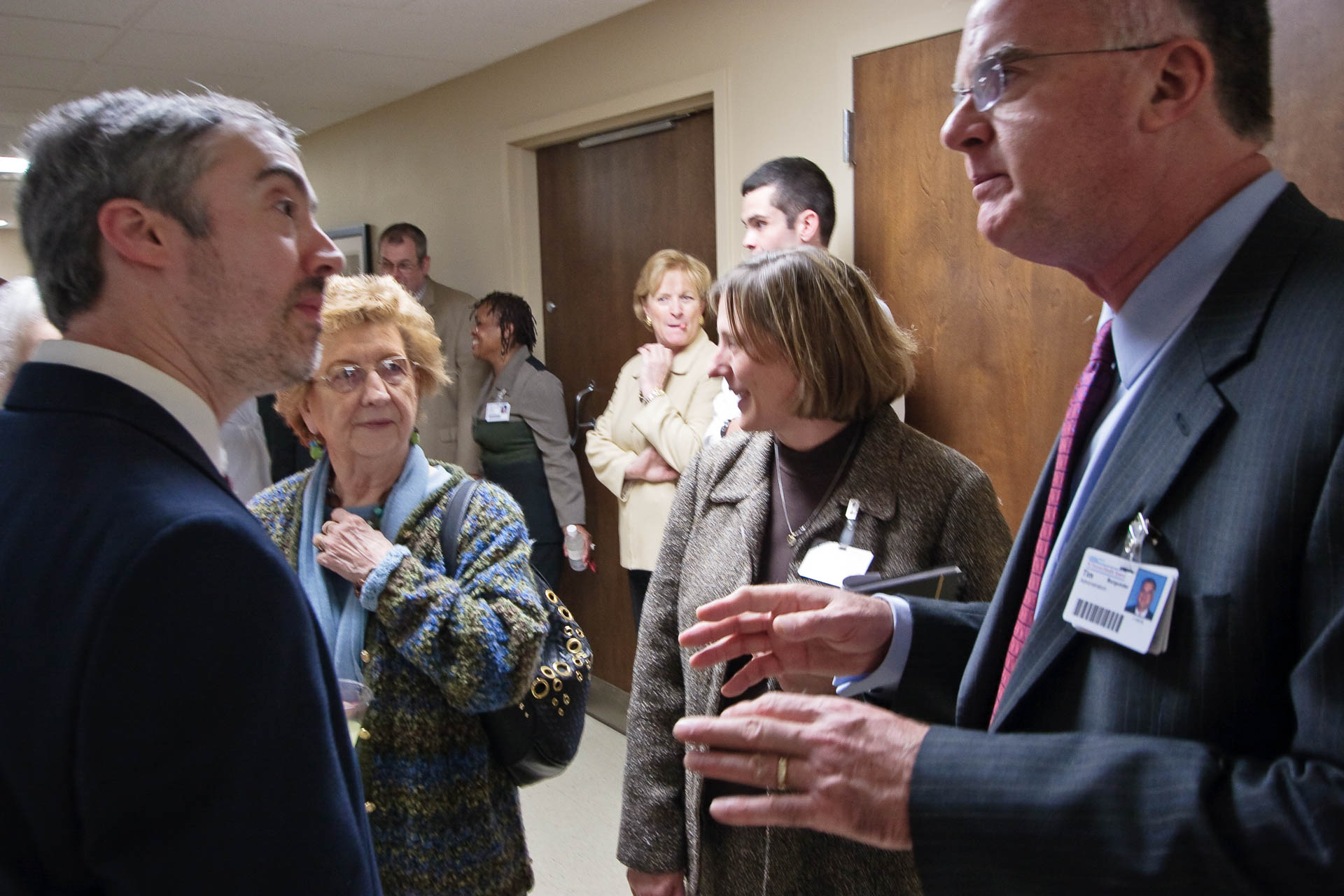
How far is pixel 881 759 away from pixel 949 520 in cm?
79

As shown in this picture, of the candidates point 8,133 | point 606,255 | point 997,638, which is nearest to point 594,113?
point 606,255

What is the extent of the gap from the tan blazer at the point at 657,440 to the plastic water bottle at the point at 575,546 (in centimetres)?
58

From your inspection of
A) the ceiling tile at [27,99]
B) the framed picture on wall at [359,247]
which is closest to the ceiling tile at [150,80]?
the ceiling tile at [27,99]

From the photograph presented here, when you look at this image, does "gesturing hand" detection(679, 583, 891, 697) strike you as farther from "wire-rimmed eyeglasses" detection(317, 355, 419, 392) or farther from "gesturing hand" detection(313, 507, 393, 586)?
"wire-rimmed eyeglasses" detection(317, 355, 419, 392)

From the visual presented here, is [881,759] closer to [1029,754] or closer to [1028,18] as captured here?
[1029,754]

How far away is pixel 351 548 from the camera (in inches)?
58.0

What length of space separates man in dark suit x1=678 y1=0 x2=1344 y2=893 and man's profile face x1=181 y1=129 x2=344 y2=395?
0.63 metres

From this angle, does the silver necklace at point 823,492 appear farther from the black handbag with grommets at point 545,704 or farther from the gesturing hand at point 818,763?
the gesturing hand at point 818,763

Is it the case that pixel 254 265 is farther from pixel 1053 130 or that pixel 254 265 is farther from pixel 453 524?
pixel 1053 130

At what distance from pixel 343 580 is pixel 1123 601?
4.14 feet

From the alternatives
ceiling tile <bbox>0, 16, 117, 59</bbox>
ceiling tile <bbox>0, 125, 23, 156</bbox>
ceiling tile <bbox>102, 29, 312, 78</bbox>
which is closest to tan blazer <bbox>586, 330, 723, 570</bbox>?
ceiling tile <bbox>102, 29, 312, 78</bbox>

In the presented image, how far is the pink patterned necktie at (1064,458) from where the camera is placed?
880 mm

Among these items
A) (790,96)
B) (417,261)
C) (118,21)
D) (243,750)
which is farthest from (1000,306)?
(118,21)

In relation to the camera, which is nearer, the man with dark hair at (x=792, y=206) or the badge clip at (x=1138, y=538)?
the badge clip at (x=1138, y=538)
